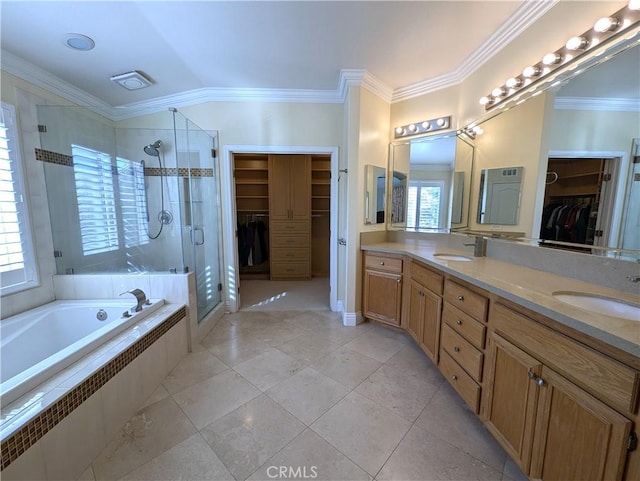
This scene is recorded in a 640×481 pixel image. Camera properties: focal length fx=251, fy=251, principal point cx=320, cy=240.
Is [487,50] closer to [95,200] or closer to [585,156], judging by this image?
[585,156]

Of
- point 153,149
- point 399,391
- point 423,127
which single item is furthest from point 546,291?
point 153,149

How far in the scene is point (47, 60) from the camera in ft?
6.79

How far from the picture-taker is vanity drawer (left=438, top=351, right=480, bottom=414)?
142 cm

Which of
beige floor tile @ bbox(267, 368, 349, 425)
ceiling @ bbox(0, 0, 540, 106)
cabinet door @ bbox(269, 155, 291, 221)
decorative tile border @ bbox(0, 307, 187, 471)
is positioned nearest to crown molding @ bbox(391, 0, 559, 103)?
ceiling @ bbox(0, 0, 540, 106)

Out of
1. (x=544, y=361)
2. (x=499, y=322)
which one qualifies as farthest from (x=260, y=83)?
(x=544, y=361)

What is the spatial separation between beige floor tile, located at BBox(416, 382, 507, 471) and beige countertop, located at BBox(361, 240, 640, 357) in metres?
0.85

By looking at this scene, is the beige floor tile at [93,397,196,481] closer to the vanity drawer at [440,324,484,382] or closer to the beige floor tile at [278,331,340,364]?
the beige floor tile at [278,331,340,364]

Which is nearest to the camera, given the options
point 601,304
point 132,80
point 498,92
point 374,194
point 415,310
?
point 601,304

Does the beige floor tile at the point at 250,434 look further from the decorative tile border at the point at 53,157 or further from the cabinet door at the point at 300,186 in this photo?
the cabinet door at the point at 300,186

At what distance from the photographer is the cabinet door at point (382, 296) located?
2471 mm

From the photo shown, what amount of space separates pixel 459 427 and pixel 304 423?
0.91m

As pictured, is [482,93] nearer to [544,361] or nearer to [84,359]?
[544,361]

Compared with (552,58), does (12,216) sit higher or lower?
lower

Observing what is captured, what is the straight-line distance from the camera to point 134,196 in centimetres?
280
